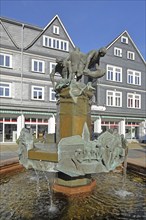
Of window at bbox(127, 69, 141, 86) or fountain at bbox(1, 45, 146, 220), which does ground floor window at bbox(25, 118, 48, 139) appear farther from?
fountain at bbox(1, 45, 146, 220)

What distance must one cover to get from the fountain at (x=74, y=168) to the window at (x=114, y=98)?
27.8 meters

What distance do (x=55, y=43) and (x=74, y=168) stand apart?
2802cm

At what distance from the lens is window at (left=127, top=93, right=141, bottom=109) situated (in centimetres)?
3804

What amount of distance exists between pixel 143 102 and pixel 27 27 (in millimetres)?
20188

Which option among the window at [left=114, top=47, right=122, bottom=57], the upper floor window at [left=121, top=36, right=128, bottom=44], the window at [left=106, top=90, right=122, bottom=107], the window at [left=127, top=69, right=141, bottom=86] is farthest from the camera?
the window at [left=127, top=69, right=141, bottom=86]

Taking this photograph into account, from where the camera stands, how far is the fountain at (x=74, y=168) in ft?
18.4

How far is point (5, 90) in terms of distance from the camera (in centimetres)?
2852

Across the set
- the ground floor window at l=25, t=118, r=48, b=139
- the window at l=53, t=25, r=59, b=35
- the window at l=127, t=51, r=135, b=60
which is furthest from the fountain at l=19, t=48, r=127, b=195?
the window at l=127, t=51, r=135, b=60

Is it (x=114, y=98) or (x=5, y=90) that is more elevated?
(x=5, y=90)

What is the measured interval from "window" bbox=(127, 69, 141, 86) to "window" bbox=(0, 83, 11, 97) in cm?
1757

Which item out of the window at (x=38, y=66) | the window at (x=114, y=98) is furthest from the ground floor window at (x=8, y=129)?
the window at (x=114, y=98)

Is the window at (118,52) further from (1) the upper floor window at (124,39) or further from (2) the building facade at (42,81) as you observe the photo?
(1) the upper floor window at (124,39)

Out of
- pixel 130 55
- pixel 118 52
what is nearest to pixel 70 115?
pixel 118 52

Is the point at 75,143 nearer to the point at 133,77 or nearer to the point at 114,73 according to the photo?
the point at 114,73
